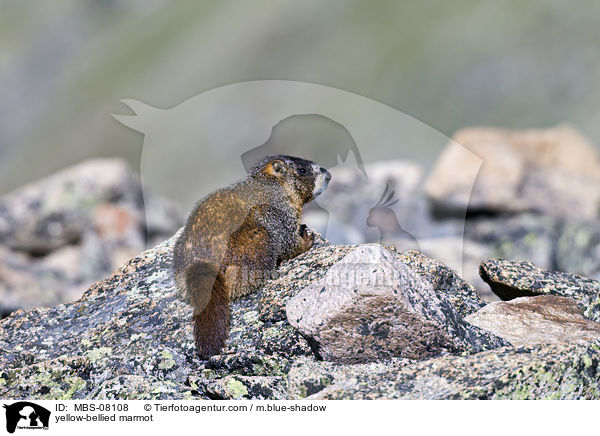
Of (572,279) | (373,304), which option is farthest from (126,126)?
(572,279)

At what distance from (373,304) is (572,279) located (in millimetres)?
2025

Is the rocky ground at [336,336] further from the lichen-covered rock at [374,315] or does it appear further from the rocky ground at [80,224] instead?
the rocky ground at [80,224]

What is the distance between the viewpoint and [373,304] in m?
3.36

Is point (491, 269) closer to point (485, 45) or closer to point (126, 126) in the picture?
point (126, 126)

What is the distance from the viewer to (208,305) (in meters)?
4.05

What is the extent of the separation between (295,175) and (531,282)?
179 cm

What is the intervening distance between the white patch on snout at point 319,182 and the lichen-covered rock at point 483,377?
1.75 metres

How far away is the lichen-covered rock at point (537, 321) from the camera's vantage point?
3.81 m
